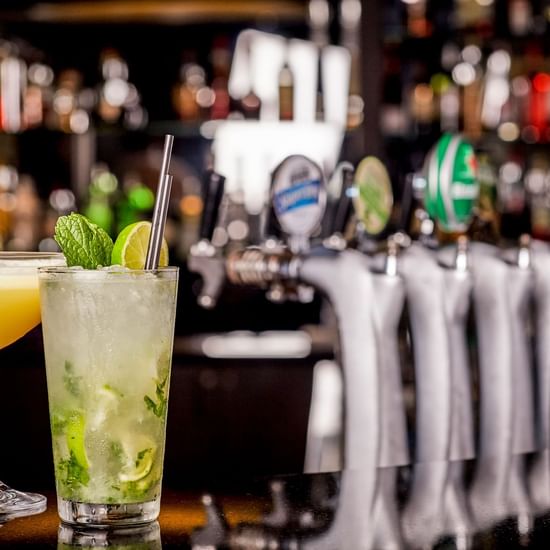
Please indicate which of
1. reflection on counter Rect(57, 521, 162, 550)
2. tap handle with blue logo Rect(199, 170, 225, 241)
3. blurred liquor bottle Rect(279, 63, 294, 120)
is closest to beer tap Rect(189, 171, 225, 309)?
tap handle with blue logo Rect(199, 170, 225, 241)

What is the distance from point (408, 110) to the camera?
395 cm

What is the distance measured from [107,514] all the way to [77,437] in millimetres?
56

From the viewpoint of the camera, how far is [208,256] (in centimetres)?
136

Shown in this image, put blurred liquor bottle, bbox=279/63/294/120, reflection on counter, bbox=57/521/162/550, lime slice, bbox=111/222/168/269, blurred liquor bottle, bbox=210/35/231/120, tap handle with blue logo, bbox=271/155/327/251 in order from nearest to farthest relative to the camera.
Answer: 1. reflection on counter, bbox=57/521/162/550
2. lime slice, bbox=111/222/168/269
3. tap handle with blue logo, bbox=271/155/327/251
4. blurred liquor bottle, bbox=279/63/294/120
5. blurred liquor bottle, bbox=210/35/231/120

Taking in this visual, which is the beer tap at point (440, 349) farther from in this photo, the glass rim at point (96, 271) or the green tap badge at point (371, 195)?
the glass rim at point (96, 271)

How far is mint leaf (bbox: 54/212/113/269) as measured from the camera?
765 millimetres

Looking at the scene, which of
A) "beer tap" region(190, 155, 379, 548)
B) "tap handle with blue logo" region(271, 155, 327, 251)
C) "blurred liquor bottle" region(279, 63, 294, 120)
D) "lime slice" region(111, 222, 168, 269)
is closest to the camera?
"lime slice" region(111, 222, 168, 269)

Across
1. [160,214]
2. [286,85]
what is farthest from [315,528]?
[286,85]

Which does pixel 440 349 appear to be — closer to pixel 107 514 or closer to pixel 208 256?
pixel 208 256

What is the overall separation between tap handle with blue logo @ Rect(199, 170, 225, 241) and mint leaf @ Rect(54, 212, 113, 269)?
52 centimetres

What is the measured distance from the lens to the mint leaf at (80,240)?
0.76 m

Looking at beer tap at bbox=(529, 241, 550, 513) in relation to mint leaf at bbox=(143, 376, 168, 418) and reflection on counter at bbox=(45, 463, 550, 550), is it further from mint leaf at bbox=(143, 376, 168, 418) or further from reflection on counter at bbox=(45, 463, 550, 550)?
mint leaf at bbox=(143, 376, 168, 418)

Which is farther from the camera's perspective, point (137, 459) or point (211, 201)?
point (211, 201)

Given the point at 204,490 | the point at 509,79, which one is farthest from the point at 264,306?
the point at 204,490
